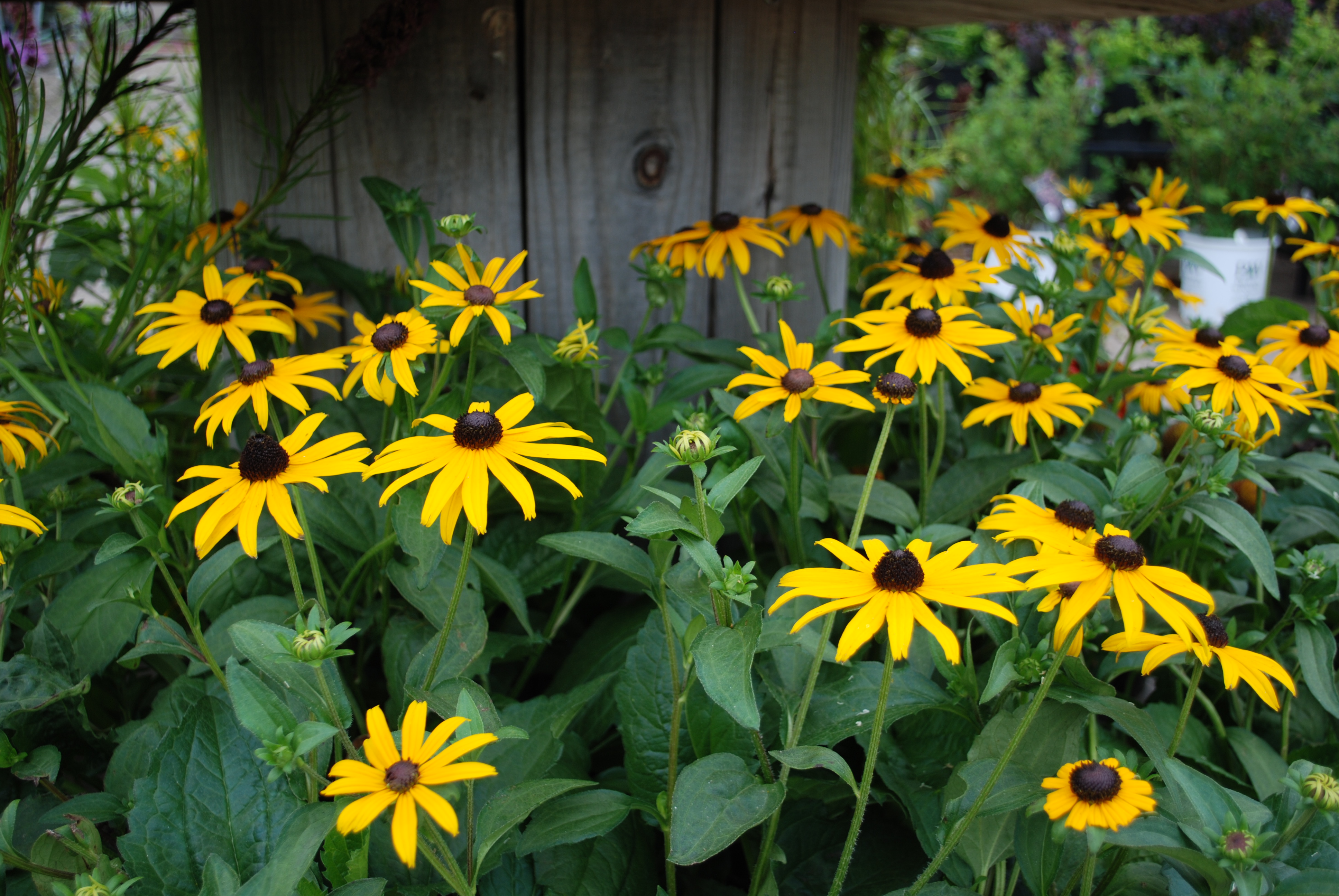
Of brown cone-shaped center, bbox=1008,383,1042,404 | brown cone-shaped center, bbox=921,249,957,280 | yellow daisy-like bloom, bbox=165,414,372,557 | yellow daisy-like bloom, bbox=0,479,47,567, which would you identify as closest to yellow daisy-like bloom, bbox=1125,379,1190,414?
brown cone-shaped center, bbox=1008,383,1042,404

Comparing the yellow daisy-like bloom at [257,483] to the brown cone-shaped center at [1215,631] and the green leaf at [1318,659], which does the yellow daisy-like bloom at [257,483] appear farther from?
the green leaf at [1318,659]

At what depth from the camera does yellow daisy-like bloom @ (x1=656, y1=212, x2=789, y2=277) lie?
1.27 m

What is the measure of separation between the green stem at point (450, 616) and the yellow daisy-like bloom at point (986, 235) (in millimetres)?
890

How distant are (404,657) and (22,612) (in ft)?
1.95

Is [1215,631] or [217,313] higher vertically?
[217,313]

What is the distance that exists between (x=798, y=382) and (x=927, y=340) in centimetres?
16

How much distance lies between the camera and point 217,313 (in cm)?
108

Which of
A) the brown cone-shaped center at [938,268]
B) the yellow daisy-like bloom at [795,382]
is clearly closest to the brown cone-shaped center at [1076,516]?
the yellow daisy-like bloom at [795,382]

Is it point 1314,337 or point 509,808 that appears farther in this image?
point 1314,337

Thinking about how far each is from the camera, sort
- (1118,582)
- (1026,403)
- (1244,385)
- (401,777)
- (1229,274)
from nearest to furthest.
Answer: (401,777)
(1118,582)
(1244,385)
(1026,403)
(1229,274)

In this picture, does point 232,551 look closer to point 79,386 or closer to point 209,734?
point 209,734

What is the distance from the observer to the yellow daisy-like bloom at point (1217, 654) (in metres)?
0.77

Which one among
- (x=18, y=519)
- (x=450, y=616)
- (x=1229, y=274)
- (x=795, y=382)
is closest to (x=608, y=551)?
(x=450, y=616)

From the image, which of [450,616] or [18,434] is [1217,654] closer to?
[450,616]
